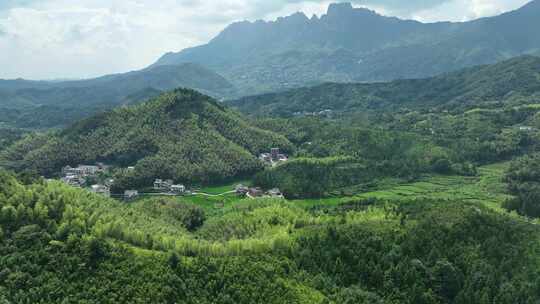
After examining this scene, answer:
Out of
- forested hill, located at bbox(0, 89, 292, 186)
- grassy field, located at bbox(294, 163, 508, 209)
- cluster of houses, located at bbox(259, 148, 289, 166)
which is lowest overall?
grassy field, located at bbox(294, 163, 508, 209)

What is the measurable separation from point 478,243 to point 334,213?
954 inches

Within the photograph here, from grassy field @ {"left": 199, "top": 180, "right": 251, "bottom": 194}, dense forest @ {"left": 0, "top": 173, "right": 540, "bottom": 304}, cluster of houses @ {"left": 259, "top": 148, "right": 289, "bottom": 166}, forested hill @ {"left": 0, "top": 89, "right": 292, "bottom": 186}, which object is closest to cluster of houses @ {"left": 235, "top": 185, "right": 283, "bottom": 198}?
grassy field @ {"left": 199, "top": 180, "right": 251, "bottom": 194}

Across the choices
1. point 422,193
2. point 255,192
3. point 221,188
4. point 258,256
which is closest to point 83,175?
point 221,188

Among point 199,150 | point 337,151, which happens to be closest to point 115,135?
point 199,150

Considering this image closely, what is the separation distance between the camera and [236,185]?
395 feet

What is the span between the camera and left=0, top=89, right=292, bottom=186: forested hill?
126 m

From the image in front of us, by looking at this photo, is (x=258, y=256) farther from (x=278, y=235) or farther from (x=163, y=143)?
(x=163, y=143)

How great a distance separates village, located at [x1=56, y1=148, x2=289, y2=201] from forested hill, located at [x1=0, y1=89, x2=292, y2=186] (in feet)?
14.5

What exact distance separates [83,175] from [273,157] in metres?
56.8

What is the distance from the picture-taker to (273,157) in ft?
491

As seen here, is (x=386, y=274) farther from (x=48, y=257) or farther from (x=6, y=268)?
(x=6, y=268)

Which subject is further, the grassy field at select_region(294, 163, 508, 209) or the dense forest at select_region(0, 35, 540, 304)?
the grassy field at select_region(294, 163, 508, 209)

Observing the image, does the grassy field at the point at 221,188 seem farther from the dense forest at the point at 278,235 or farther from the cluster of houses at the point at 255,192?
the cluster of houses at the point at 255,192

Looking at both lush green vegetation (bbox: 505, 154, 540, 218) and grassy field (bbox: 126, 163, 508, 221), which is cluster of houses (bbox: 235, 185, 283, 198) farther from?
lush green vegetation (bbox: 505, 154, 540, 218)
